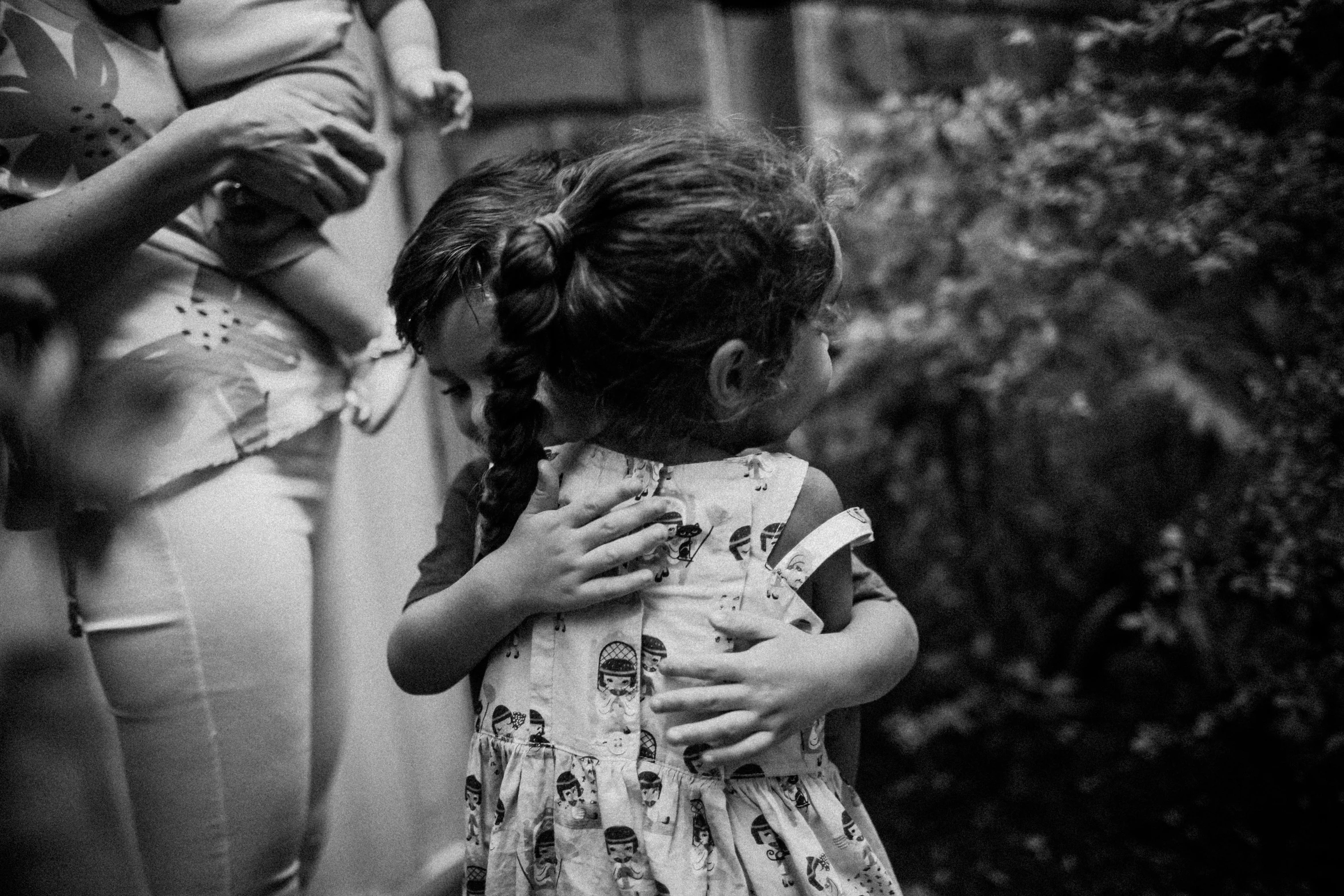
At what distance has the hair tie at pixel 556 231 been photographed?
3.32ft

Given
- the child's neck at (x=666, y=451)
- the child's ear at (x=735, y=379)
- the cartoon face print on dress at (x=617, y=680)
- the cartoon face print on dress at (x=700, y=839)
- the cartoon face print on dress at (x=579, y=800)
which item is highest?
the child's ear at (x=735, y=379)

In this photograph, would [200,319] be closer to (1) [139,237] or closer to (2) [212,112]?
(1) [139,237]

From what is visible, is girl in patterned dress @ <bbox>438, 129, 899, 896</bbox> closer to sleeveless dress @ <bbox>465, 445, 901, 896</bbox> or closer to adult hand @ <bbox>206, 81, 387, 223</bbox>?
sleeveless dress @ <bbox>465, 445, 901, 896</bbox>

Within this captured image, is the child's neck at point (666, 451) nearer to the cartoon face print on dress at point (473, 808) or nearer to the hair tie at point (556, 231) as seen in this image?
the hair tie at point (556, 231)

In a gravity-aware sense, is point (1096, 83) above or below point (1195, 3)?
below

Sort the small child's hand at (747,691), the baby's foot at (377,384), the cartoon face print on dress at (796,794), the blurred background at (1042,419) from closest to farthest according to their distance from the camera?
the small child's hand at (747,691) → the cartoon face print on dress at (796,794) → the baby's foot at (377,384) → the blurred background at (1042,419)

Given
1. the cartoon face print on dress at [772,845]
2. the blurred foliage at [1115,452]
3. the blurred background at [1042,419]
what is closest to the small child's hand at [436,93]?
the blurred background at [1042,419]

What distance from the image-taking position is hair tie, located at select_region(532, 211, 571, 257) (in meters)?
1.01

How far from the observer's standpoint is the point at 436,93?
1379mm

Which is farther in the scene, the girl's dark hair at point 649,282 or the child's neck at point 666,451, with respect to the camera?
the child's neck at point 666,451

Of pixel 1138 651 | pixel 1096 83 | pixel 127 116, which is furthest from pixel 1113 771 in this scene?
pixel 127 116

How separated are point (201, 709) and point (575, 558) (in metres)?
0.50

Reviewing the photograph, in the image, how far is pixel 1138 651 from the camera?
2992mm

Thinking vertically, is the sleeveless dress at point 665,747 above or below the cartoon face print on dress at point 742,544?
below
